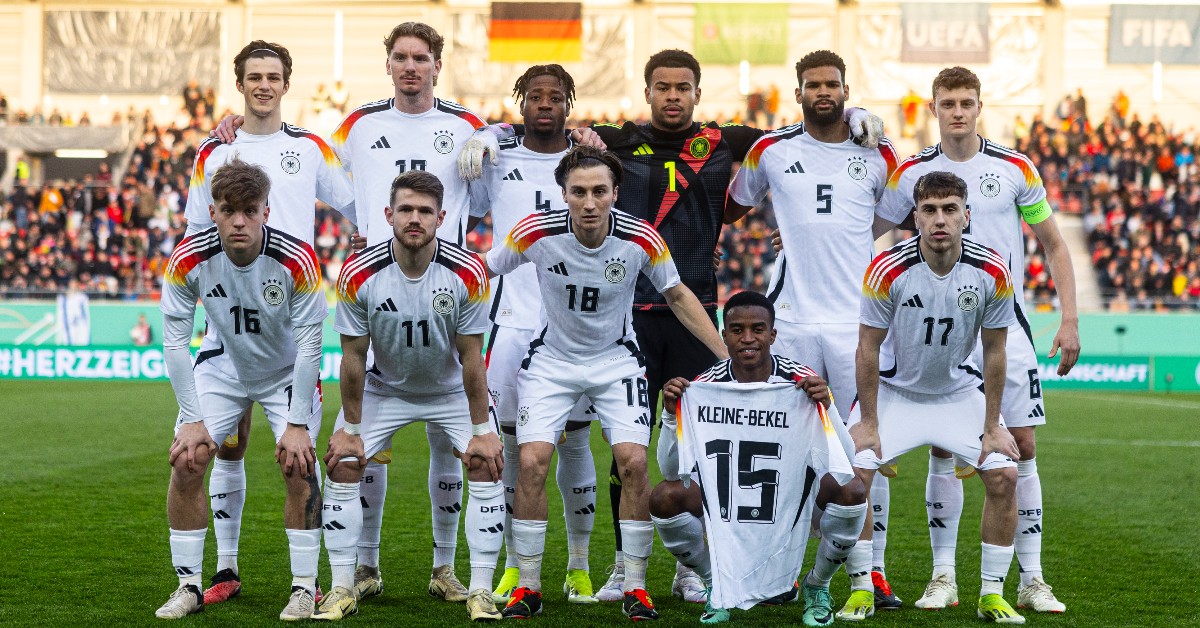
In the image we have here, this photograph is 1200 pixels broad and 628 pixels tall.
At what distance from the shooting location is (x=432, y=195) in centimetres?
550

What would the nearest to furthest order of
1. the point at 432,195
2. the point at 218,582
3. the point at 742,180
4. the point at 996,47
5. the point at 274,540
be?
the point at 432,195, the point at 218,582, the point at 742,180, the point at 274,540, the point at 996,47

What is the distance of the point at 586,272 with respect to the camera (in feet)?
18.9

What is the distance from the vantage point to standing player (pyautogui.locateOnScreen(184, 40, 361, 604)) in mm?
6203

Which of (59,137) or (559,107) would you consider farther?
(59,137)

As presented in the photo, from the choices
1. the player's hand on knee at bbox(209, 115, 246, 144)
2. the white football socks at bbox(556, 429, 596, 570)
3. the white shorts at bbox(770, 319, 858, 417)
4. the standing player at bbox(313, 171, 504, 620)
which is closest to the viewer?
the standing player at bbox(313, 171, 504, 620)

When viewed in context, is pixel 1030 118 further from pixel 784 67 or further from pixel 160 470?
pixel 160 470

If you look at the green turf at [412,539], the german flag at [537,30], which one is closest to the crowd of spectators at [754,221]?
the german flag at [537,30]

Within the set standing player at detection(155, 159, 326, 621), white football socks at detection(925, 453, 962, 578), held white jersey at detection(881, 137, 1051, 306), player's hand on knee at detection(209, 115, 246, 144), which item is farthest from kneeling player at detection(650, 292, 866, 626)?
player's hand on knee at detection(209, 115, 246, 144)

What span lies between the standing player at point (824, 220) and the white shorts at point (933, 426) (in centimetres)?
36

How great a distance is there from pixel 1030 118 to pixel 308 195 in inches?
1142

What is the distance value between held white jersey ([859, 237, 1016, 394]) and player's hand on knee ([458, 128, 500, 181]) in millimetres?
1969

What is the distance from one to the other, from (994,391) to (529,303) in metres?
2.34

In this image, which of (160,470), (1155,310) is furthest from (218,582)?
(1155,310)

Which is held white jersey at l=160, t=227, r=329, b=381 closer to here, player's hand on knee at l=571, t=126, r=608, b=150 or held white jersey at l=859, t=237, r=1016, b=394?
player's hand on knee at l=571, t=126, r=608, b=150
